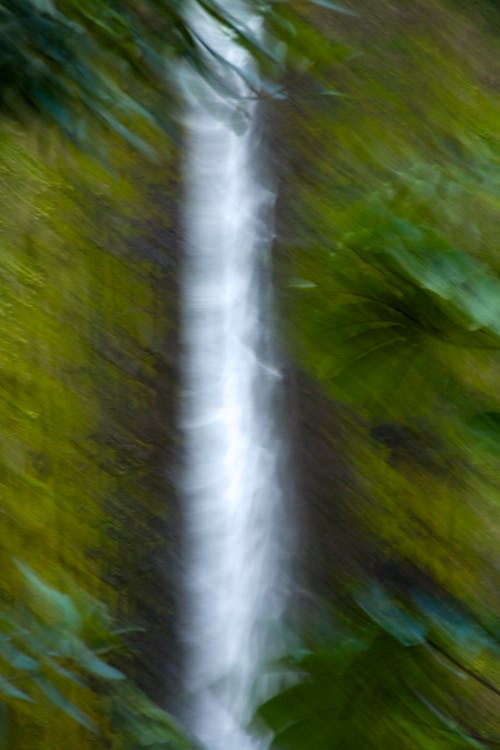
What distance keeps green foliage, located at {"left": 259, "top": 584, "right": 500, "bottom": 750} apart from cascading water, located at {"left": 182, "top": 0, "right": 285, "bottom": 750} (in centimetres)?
74

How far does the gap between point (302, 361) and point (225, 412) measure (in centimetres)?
41

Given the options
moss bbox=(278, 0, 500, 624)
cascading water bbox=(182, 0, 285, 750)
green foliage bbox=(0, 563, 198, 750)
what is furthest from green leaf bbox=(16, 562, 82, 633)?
cascading water bbox=(182, 0, 285, 750)

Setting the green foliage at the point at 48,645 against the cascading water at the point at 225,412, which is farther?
the cascading water at the point at 225,412

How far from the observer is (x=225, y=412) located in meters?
1.33

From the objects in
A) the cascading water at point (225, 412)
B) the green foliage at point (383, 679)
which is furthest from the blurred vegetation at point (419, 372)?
the cascading water at point (225, 412)

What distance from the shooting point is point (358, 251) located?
18.0 inches

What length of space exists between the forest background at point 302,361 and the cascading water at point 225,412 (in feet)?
0.10

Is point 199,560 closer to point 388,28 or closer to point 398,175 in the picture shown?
point 388,28

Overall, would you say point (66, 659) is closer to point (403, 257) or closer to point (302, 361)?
point (403, 257)

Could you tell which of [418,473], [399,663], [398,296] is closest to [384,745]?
[399,663]

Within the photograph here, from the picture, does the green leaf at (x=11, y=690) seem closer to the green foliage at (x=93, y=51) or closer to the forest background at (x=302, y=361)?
the forest background at (x=302, y=361)

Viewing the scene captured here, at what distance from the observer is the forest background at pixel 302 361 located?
47 cm

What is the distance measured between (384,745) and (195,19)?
304 millimetres

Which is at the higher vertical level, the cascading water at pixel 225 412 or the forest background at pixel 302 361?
the forest background at pixel 302 361
